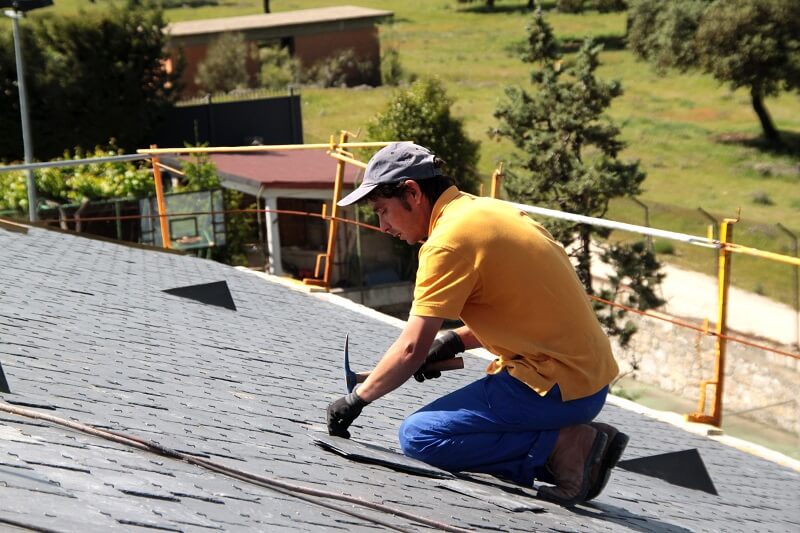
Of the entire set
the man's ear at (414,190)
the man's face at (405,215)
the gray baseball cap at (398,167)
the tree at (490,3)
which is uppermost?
the tree at (490,3)

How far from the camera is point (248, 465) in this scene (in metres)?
3.60

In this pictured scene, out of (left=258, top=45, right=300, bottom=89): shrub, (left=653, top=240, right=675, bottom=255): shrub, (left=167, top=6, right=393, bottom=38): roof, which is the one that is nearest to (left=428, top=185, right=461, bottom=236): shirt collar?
(left=653, top=240, right=675, bottom=255): shrub

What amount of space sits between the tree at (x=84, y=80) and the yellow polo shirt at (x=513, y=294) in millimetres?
31797

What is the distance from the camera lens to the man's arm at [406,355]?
379cm

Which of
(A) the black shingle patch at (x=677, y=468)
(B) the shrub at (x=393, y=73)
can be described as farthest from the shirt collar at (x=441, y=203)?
(B) the shrub at (x=393, y=73)

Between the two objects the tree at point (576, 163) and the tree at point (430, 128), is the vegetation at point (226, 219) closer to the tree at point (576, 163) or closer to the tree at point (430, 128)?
the tree at point (430, 128)

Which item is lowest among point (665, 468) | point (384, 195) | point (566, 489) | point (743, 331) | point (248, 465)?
A: point (743, 331)

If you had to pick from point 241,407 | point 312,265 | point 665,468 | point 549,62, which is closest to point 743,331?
point 549,62

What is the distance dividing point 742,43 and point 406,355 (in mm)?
40363

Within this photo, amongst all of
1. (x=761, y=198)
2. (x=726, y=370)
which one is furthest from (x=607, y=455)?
(x=761, y=198)

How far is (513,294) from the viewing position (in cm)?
391

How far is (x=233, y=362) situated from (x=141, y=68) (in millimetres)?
30962

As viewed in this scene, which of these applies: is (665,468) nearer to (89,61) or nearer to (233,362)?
(233,362)

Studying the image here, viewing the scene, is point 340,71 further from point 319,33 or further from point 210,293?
point 210,293
